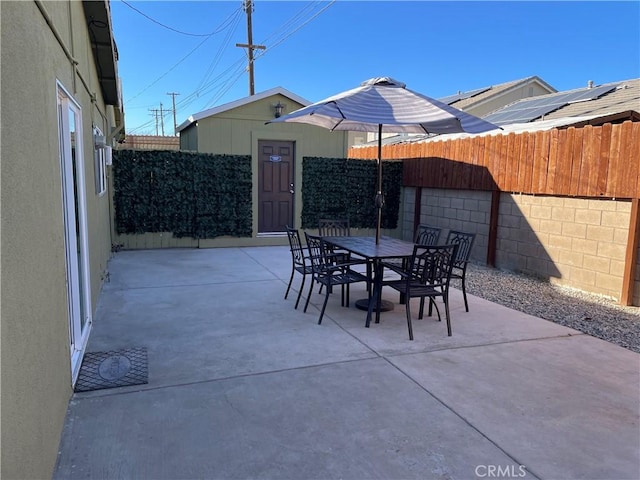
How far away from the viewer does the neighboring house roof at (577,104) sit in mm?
8680

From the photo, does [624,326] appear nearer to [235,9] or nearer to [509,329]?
[509,329]

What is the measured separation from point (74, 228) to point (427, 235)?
422 centimetres

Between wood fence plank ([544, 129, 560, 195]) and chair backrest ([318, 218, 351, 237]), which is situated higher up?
wood fence plank ([544, 129, 560, 195])

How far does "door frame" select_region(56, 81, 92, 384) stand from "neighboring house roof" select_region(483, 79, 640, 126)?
8.20 metres

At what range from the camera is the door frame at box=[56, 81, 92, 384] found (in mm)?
3238

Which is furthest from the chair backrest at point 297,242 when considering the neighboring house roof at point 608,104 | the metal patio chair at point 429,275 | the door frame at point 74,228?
the neighboring house roof at point 608,104

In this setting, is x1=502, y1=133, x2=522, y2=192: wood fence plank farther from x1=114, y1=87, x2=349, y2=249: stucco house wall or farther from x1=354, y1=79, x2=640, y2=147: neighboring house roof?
x1=114, y1=87, x2=349, y2=249: stucco house wall

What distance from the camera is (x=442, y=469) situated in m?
2.29

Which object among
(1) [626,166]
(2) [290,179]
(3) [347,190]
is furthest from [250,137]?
(1) [626,166]

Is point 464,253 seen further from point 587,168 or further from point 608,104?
point 608,104

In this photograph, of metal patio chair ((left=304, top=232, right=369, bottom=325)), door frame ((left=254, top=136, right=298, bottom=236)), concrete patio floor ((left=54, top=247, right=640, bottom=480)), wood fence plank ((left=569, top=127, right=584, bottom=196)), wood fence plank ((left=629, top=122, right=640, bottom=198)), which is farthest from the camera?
door frame ((left=254, top=136, right=298, bottom=236))

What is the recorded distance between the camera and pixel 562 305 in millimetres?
5492

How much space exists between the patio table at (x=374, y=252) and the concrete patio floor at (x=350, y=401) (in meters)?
0.26

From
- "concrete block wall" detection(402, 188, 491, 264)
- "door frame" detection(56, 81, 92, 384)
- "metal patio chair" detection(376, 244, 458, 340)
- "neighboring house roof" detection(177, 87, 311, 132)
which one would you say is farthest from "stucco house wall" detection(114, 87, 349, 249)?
"metal patio chair" detection(376, 244, 458, 340)
